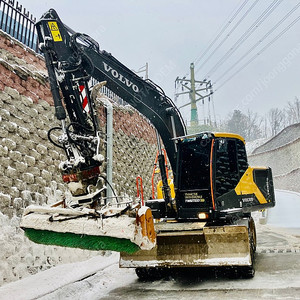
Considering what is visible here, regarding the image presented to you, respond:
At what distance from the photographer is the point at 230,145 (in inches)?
243

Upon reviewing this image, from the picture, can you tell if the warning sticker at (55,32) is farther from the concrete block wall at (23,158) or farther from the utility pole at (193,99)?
the utility pole at (193,99)

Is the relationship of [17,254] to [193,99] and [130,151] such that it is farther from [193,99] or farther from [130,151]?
[193,99]

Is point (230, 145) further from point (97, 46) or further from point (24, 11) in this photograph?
point (24, 11)

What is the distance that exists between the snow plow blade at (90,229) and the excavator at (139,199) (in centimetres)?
1

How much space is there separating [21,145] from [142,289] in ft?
11.1

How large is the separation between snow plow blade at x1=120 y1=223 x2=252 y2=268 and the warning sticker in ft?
10.9

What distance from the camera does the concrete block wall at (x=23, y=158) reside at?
19.2ft

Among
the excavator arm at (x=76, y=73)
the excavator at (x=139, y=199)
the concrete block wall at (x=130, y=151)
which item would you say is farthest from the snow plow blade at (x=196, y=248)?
the concrete block wall at (x=130, y=151)

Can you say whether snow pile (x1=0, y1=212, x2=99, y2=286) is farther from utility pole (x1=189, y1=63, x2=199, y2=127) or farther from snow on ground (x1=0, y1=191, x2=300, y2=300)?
utility pole (x1=189, y1=63, x2=199, y2=127)

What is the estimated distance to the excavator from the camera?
4180 millimetres

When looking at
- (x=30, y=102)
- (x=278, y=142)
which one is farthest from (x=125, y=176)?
(x=278, y=142)

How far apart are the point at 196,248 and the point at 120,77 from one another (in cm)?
309

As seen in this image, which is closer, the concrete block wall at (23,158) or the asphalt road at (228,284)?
the asphalt road at (228,284)

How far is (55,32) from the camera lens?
507 cm
